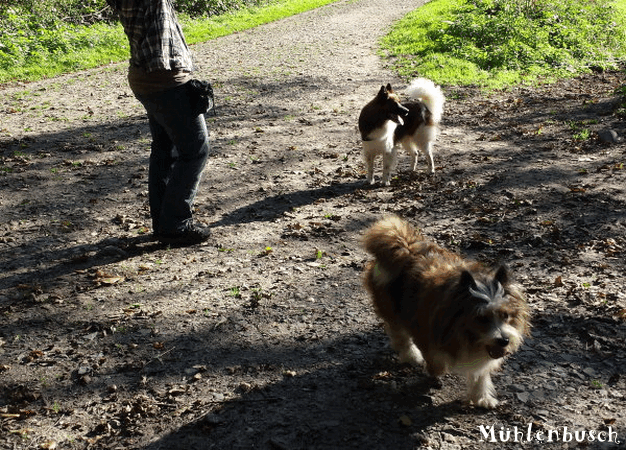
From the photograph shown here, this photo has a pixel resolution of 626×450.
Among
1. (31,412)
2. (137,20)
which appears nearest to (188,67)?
(137,20)

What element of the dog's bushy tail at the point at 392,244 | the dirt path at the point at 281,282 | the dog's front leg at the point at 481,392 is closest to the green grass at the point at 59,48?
the dirt path at the point at 281,282

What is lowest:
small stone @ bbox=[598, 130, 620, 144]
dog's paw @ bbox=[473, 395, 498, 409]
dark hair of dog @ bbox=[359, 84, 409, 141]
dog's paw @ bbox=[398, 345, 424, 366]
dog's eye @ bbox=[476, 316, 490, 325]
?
small stone @ bbox=[598, 130, 620, 144]

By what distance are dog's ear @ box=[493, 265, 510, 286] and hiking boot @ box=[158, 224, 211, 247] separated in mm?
3498

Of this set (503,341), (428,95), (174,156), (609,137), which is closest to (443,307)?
(503,341)

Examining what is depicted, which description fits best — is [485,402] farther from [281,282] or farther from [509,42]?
[509,42]

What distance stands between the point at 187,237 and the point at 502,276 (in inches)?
140

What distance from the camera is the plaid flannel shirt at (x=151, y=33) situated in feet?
16.1

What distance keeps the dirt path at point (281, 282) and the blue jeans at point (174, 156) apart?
461 mm

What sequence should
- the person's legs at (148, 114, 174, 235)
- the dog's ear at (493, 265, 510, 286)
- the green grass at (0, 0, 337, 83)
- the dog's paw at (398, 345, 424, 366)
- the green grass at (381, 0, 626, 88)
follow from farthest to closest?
the green grass at (381, 0, 626, 88) → the green grass at (0, 0, 337, 83) → the person's legs at (148, 114, 174, 235) → the dog's paw at (398, 345, 424, 366) → the dog's ear at (493, 265, 510, 286)

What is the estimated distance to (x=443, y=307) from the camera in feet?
10.7

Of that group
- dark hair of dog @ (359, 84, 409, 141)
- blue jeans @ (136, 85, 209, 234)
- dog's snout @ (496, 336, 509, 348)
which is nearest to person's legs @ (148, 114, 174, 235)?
blue jeans @ (136, 85, 209, 234)

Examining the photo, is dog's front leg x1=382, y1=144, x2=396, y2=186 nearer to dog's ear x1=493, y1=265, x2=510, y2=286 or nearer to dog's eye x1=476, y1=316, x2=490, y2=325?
dog's ear x1=493, y1=265, x2=510, y2=286

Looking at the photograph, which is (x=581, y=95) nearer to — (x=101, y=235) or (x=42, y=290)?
(x=101, y=235)

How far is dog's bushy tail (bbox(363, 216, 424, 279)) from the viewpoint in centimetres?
379
